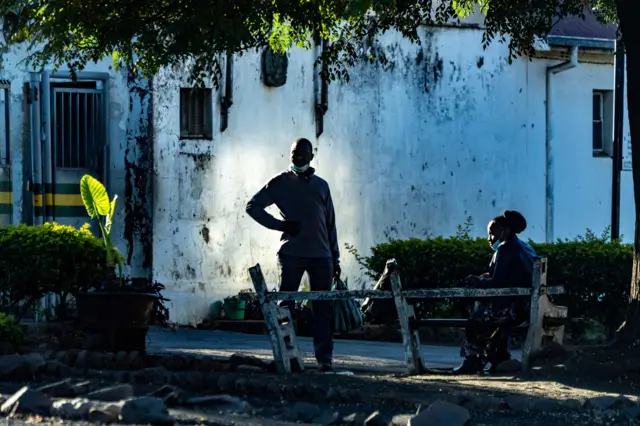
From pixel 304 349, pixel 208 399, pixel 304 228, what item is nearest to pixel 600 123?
pixel 304 349

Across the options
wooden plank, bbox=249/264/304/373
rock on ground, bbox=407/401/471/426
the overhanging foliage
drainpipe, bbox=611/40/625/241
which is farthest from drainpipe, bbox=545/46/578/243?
rock on ground, bbox=407/401/471/426

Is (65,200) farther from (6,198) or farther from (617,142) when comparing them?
(617,142)

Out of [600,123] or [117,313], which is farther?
[600,123]

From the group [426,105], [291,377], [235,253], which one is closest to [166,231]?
[235,253]

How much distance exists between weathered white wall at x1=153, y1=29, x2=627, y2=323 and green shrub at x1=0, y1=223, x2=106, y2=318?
6093mm

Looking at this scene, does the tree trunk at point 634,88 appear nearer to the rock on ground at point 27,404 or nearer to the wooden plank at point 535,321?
the wooden plank at point 535,321

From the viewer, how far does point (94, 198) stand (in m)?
15.6

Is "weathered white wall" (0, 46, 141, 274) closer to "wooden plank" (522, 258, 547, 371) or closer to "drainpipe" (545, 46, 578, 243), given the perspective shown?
"drainpipe" (545, 46, 578, 243)

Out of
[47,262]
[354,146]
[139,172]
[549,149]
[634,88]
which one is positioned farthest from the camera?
[549,149]

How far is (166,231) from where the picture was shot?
20875 millimetres

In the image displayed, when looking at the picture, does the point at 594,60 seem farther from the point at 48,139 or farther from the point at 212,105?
the point at 48,139

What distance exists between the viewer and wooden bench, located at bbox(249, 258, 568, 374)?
11211mm

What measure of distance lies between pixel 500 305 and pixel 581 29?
13874 mm

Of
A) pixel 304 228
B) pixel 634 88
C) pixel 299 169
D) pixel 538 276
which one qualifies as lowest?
pixel 538 276
